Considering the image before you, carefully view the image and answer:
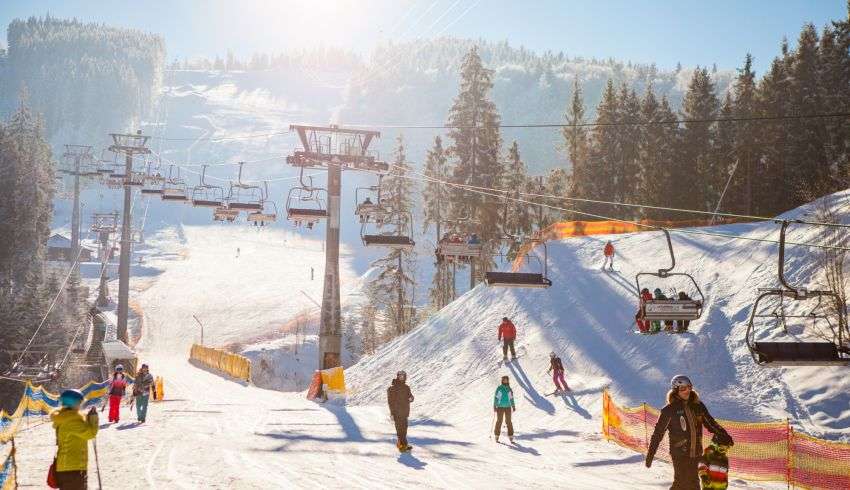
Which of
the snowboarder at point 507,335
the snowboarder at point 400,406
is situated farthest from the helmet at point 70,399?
the snowboarder at point 507,335

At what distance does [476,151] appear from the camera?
173ft

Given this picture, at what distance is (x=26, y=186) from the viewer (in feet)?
238

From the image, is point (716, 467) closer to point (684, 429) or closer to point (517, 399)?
point (684, 429)

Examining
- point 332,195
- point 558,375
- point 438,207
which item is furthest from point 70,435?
point 438,207

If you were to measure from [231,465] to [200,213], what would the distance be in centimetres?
15971

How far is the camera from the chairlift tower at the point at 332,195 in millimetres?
30375

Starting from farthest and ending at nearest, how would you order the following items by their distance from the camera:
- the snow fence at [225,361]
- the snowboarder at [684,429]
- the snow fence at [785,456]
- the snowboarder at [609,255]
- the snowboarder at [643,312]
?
the snow fence at [225,361] < the snowboarder at [609,255] < the snowboarder at [643,312] < the snow fence at [785,456] < the snowboarder at [684,429]

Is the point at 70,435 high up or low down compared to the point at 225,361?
up

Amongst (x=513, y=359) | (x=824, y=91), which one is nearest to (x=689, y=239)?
(x=513, y=359)

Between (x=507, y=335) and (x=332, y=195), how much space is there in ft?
30.2

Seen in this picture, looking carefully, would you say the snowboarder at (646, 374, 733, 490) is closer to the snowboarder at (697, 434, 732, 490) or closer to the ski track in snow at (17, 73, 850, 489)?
the snowboarder at (697, 434, 732, 490)

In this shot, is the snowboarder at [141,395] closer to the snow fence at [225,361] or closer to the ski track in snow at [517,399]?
the ski track in snow at [517,399]

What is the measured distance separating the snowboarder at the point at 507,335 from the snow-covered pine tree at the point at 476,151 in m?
20.9

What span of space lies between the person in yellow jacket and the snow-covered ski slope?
54.5 ft
